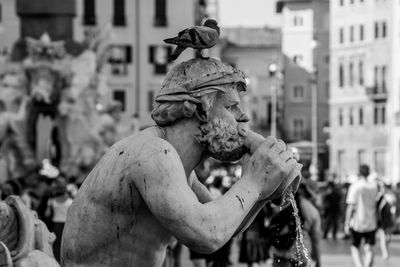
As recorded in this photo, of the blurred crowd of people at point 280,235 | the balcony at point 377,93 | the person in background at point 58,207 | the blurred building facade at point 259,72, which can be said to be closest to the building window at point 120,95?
the balcony at point 377,93

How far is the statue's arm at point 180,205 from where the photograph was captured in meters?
4.25

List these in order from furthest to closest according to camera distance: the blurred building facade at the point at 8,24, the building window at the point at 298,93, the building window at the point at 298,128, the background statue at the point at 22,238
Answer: the building window at the point at 298,93 < the building window at the point at 298,128 < the blurred building facade at the point at 8,24 < the background statue at the point at 22,238

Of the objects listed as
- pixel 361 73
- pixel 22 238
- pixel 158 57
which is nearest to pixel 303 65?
pixel 361 73

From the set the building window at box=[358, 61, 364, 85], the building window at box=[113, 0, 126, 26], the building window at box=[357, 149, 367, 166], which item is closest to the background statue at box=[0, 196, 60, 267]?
the building window at box=[113, 0, 126, 26]

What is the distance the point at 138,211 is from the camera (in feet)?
14.5

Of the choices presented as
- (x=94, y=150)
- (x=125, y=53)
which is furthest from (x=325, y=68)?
(x=94, y=150)

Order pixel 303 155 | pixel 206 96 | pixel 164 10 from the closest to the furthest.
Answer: pixel 206 96, pixel 164 10, pixel 303 155

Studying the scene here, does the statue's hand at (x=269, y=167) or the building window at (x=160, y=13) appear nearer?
the statue's hand at (x=269, y=167)

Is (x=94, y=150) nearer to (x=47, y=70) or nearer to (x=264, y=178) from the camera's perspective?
(x=47, y=70)

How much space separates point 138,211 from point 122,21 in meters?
78.8

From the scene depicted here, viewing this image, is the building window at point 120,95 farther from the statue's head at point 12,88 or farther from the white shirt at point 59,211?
the white shirt at point 59,211

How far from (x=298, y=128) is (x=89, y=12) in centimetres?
3904

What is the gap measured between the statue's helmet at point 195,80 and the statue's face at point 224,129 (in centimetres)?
4

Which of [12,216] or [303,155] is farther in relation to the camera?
[303,155]
